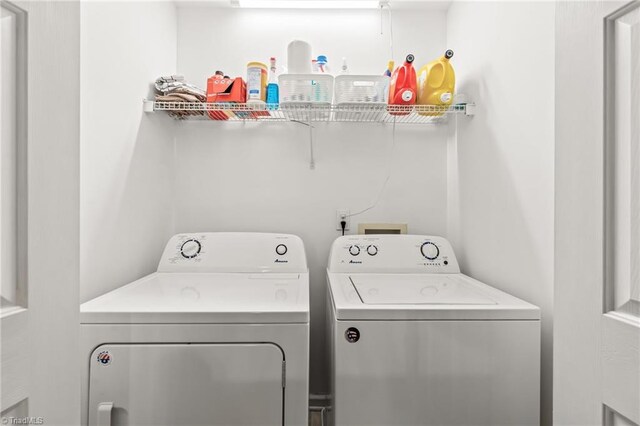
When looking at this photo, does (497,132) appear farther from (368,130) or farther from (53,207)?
(53,207)

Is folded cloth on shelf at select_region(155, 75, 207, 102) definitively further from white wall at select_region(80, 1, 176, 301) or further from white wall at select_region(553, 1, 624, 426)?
white wall at select_region(553, 1, 624, 426)

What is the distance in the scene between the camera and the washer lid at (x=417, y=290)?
1.27m

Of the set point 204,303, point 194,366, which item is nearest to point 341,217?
point 204,303

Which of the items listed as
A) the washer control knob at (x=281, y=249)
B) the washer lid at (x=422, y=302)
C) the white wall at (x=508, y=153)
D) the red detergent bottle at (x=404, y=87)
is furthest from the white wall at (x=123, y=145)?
the white wall at (x=508, y=153)

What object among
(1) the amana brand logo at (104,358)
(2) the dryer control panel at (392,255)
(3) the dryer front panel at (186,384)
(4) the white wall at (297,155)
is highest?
(4) the white wall at (297,155)

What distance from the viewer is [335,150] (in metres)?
2.19

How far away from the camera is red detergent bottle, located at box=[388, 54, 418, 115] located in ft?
5.92

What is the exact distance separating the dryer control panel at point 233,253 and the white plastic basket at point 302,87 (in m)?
0.73

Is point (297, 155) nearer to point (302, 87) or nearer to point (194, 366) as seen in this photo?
point (302, 87)

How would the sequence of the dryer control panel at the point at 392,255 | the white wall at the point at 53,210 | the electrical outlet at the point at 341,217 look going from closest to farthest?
the white wall at the point at 53,210 < the dryer control panel at the point at 392,255 < the electrical outlet at the point at 341,217

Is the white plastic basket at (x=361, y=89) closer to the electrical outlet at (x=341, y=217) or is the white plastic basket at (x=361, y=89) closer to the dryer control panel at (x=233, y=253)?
the electrical outlet at (x=341, y=217)

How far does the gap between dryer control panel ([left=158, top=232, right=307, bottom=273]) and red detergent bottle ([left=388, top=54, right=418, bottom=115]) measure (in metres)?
0.91

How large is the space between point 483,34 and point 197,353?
76.3 inches

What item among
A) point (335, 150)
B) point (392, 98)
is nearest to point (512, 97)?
point (392, 98)
